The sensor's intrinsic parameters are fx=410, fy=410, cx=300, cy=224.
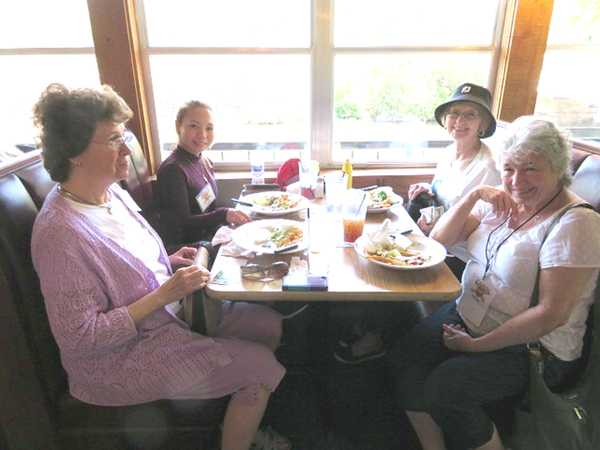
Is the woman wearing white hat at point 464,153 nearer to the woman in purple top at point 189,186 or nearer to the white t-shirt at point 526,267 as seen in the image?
the white t-shirt at point 526,267

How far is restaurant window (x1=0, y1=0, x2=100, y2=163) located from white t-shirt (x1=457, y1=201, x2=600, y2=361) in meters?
2.47

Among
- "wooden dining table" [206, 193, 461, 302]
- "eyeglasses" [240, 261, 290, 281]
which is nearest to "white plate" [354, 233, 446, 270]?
"wooden dining table" [206, 193, 461, 302]

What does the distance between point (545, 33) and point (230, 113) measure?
2.07 metres

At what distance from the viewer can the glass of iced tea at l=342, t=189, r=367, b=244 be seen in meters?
1.48

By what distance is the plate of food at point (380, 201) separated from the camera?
182cm

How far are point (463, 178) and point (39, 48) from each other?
2.67 meters

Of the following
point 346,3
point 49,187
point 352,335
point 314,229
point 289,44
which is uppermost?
point 346,3

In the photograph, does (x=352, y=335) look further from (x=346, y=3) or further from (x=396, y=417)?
(x=346, y=3)

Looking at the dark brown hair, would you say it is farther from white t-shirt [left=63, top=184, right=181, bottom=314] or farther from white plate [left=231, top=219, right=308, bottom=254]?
white plate [left=231, top=219, right=308, bottom=254]

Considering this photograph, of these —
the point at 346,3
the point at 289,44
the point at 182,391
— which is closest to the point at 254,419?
the point at 182,391

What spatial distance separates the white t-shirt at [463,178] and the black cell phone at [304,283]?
2.63 ft

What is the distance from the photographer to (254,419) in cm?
132

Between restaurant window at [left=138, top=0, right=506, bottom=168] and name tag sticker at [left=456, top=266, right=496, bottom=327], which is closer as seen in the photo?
name tag sticker at [left=456, top=266, right=496, bottom=327]

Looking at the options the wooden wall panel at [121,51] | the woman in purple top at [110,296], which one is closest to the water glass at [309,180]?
the woman in purple top at [110,296]
